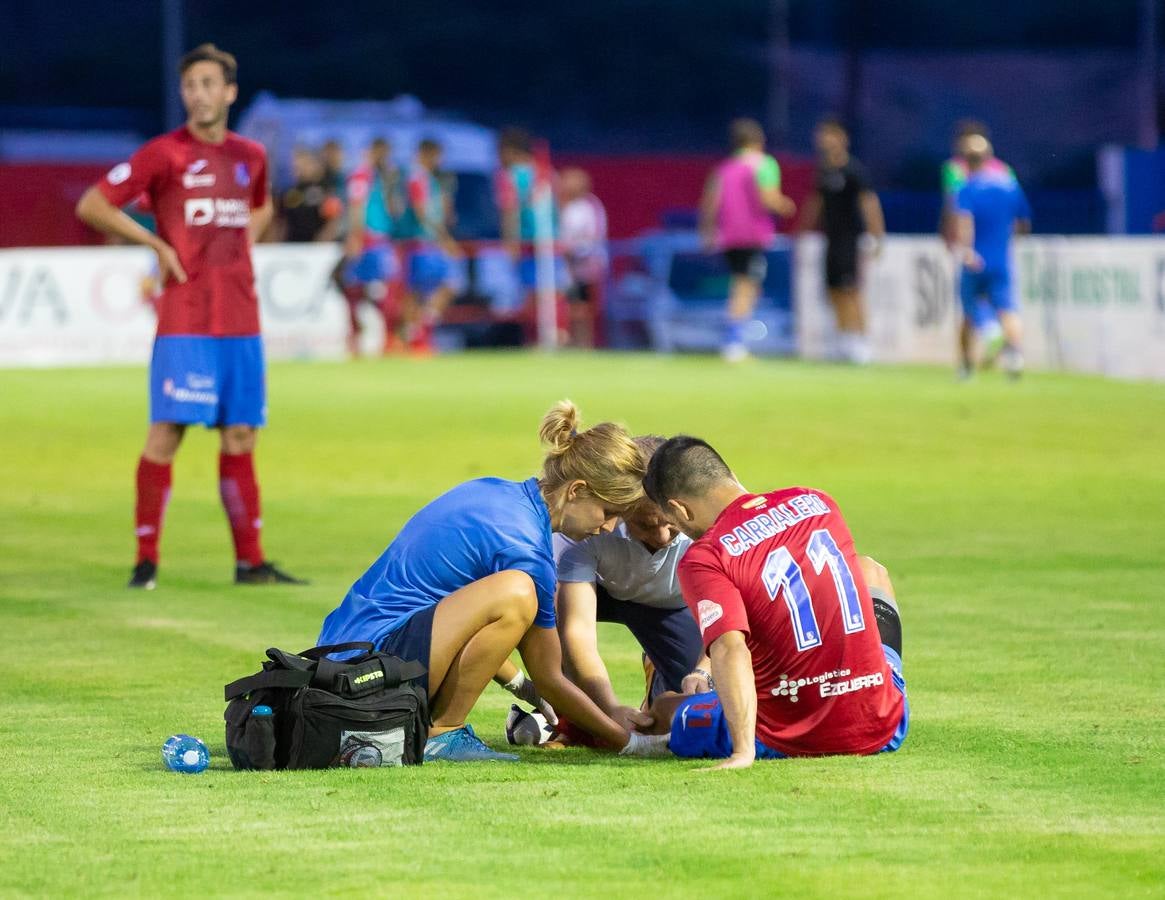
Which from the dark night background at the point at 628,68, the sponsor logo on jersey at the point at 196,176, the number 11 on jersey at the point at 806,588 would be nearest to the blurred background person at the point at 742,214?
the sponsor logo on jersey at the point at 196,176

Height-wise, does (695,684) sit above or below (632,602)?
below

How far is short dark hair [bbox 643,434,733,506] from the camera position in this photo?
6953 mm

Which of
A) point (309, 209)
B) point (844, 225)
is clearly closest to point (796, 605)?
point (844, 225)

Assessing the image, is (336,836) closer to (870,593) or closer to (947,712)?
(870,593)

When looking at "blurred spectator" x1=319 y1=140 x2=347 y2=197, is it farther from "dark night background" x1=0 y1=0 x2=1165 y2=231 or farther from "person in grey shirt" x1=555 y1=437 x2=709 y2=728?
"person in grey shirt" x1=555 y1=437 x2=709 y2=728

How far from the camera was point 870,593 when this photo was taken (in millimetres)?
7426

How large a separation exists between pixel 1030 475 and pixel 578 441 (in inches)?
363

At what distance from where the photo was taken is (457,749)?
24.0ft

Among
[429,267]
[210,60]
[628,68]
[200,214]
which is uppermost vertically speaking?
[628,68]

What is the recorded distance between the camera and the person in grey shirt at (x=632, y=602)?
24.9 feet

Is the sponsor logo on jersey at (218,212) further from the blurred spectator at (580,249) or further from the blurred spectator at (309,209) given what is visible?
the blurred spectator at (580,249)

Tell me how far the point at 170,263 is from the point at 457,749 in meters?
4.82

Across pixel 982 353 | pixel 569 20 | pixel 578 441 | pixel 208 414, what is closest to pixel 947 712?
pixel 578 441

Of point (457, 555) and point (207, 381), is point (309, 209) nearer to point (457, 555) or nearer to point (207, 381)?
point (207, 381)
